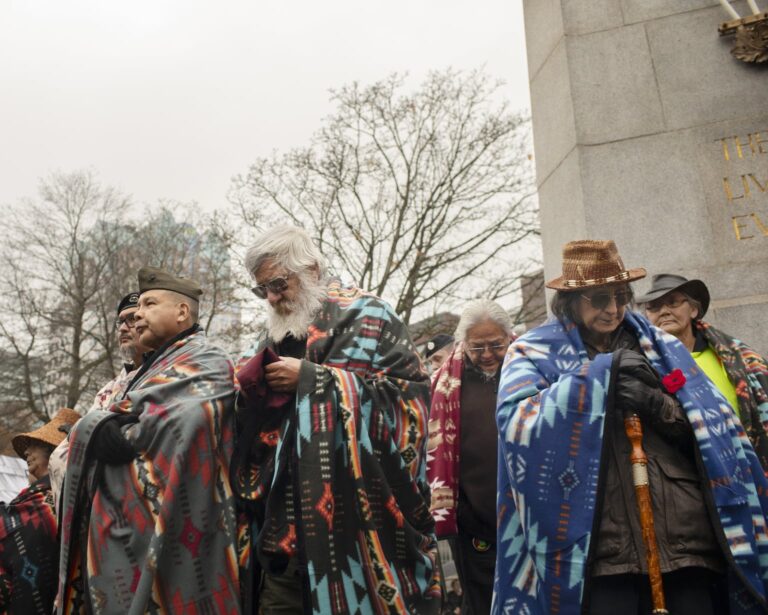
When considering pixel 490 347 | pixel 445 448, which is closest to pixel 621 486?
pixel 445 448

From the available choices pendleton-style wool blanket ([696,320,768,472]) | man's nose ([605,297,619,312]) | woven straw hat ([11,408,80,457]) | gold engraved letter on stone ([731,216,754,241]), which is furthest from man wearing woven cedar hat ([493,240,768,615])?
woven straw hat ([11,408,80,457])

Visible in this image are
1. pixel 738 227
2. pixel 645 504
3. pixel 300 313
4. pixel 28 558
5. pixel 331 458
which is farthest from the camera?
pixel 738 227

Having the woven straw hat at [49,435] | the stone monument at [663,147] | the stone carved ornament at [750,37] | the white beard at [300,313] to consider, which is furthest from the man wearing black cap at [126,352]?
the stone carved ornament at [750,37]

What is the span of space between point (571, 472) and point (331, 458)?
884 millimetres

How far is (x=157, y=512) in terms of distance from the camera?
294 centimetres

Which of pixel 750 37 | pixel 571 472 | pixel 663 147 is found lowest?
pixel 571 472

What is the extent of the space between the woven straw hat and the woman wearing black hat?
3279mm

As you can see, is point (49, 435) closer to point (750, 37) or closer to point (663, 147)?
point (663, 147)

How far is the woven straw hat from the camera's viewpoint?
4.38 meters

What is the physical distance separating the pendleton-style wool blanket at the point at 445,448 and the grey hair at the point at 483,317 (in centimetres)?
16

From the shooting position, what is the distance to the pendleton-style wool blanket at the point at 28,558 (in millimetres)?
3477

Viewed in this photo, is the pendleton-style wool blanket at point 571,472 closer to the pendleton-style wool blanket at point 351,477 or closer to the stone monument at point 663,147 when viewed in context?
the pendleton-style wool blanket at point 351,477

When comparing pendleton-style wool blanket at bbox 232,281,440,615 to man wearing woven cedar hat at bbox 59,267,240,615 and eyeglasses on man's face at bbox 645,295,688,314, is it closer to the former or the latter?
man wearing woven cedar hat at bbox 59,267,240,615

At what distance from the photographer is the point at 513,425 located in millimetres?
2826
